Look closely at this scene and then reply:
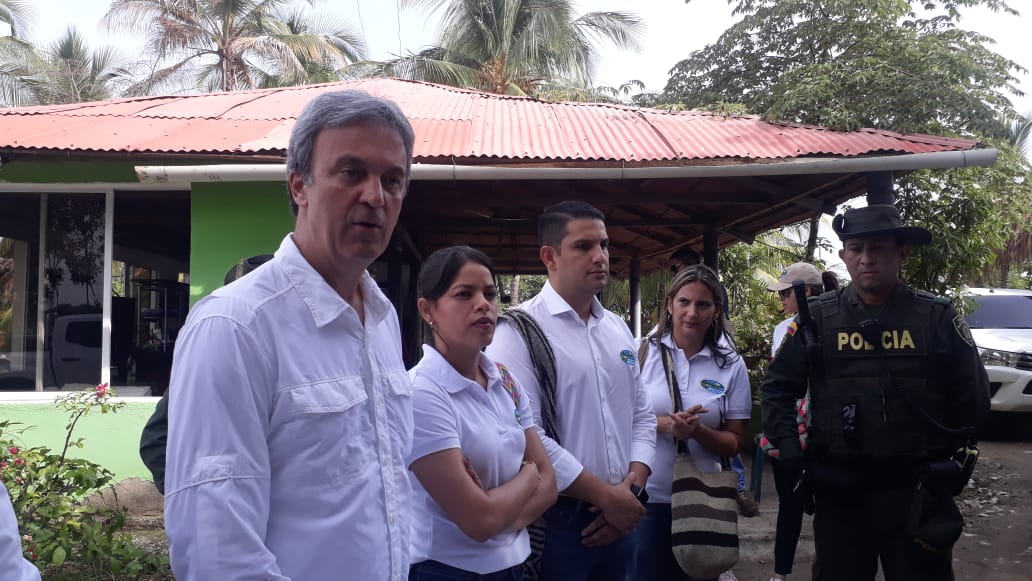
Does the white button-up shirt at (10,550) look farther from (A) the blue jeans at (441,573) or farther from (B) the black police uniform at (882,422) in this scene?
(B) the black police uniform at (882,422)

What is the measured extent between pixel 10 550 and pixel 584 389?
1834mm

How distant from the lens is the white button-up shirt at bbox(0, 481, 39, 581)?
0.91m

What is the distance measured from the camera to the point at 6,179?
6.03 metres

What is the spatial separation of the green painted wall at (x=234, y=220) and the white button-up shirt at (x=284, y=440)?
4684 mm

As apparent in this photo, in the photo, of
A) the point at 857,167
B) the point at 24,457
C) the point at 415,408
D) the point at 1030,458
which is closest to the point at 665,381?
the point at 415,408

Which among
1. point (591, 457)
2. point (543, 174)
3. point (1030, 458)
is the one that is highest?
point (543, 174)

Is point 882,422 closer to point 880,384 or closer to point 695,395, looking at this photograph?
point 880,384

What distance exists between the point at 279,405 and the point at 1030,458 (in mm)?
8925

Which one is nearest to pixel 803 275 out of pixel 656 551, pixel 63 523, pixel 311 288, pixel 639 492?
pixel 656 551

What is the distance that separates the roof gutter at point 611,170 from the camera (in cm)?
495

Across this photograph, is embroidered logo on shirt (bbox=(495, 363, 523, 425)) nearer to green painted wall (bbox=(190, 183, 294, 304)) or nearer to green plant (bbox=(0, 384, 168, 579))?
green plant (bbox=(0, 384, 168, 579))

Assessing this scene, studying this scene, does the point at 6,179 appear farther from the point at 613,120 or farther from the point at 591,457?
the point at 591,457

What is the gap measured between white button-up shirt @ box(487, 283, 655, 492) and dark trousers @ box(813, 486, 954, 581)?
0.89 meters

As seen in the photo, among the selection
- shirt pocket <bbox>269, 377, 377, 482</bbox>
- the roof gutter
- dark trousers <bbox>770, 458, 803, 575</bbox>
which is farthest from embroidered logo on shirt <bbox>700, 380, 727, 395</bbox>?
the roof gutter
